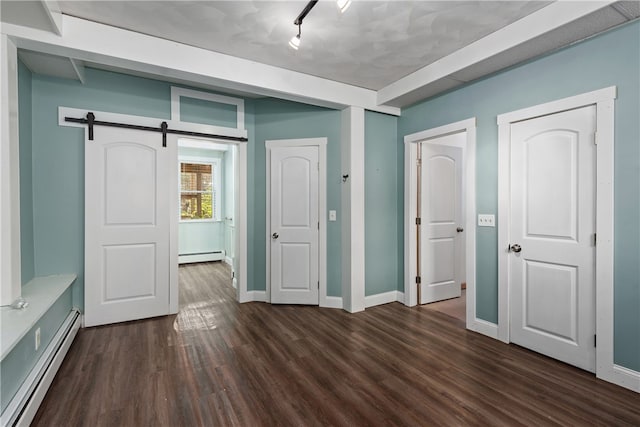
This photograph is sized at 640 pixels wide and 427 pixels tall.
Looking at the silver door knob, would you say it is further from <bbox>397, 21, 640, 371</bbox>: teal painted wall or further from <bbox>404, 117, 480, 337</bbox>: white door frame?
<bbox>404, 117, 480, 337</bbox>: white door frame

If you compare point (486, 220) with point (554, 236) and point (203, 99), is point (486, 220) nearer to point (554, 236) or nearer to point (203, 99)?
point (554, 236)

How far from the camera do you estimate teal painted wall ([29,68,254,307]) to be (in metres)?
3.15

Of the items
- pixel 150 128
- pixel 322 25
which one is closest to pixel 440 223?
pixel 322 25

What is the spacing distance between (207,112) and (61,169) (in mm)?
1709

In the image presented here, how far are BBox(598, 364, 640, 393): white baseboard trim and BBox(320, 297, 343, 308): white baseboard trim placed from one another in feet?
8.25

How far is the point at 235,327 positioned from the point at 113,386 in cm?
124

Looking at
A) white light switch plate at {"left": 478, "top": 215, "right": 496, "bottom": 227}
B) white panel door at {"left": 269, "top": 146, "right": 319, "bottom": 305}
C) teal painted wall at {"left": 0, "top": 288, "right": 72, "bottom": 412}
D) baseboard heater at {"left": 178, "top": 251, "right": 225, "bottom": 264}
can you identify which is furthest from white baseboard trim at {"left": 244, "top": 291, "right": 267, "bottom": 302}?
baseboard heater at {"left": 178, "top": 251, "right": 225, "bottom": 264}

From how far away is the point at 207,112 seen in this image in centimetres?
402

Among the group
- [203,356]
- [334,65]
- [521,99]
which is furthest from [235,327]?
[521,99]

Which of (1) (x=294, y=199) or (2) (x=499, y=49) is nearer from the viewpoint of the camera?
(2) (x=499, y=49)

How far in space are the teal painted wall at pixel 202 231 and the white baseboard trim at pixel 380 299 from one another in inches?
173

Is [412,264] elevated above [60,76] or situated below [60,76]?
below

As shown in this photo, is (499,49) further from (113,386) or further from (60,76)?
(60,76)

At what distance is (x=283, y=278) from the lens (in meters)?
4.14
